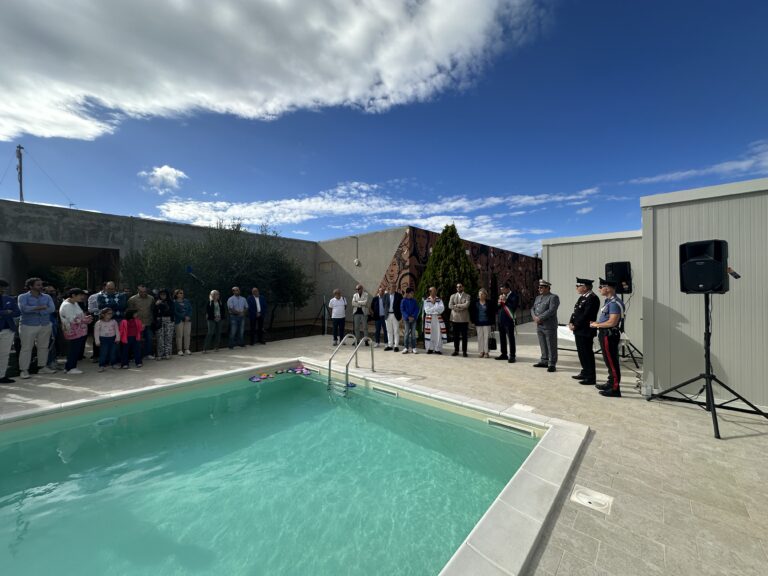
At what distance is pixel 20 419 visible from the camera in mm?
3561

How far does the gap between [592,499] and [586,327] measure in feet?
9.98

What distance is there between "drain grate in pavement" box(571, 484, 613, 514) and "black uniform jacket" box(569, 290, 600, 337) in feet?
9.51

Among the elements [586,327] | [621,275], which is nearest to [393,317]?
[586,327]

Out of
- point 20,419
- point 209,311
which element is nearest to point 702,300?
point 20,419

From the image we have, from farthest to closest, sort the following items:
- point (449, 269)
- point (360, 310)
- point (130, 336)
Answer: point (449, 269) → point (360, 310) → point (130, 336)

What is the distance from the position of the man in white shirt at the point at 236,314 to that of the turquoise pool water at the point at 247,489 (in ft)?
11.4

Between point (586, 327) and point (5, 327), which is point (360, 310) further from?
point (5, 327)

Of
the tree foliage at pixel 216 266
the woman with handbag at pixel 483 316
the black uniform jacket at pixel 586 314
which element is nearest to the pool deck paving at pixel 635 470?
the black uniform jacket at pixel 586 314

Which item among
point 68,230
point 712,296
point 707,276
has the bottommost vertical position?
point 712,296

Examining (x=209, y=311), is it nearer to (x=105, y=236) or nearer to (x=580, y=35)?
(x=105, y=236)

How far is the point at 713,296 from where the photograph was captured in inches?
144

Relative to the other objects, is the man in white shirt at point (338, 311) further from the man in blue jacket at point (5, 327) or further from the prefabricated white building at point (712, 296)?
the prefabricated white building at point (712, 296)

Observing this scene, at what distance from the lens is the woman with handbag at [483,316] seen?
6.59 metres

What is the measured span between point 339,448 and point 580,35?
306 inches
